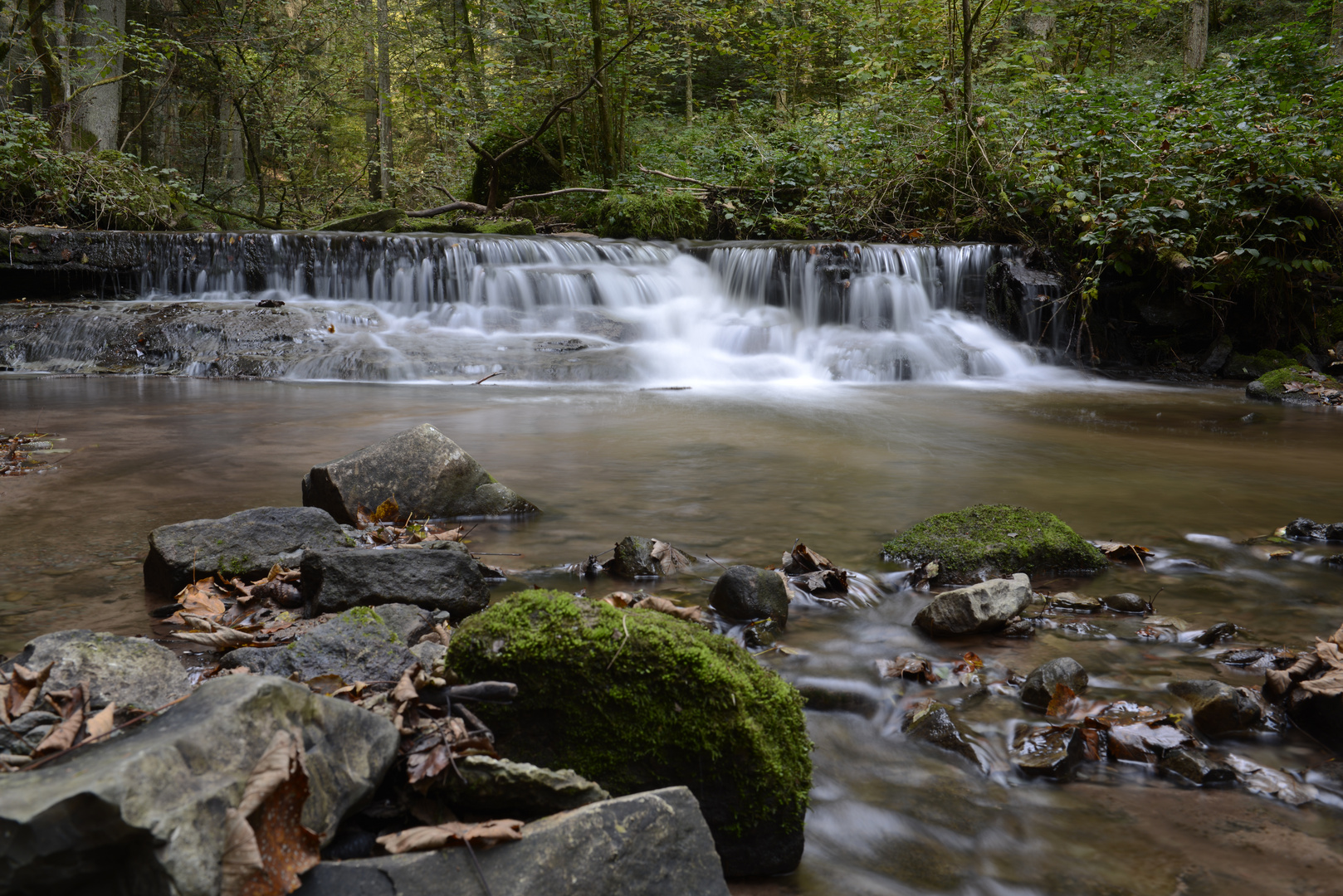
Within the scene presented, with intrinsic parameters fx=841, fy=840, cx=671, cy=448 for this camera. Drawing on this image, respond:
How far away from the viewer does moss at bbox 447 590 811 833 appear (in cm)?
182

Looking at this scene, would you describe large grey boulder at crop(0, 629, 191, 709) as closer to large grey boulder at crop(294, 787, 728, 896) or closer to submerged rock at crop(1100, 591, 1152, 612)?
large grey boulder at crop(294, 787, 728, 896)

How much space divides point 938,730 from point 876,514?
7.52 ft

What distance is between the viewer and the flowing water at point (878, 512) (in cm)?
192

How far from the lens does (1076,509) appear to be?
15.3ft

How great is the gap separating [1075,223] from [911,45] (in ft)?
20.4

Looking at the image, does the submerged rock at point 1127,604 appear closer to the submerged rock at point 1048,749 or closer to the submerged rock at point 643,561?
the submerged rock at point 1048,749

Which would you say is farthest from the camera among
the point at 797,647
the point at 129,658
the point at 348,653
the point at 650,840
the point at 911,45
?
the point at 911,45

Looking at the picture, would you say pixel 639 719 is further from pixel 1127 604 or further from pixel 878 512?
pixel 878 512

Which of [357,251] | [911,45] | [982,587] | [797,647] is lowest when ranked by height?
[797,647]

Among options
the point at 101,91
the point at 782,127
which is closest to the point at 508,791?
the point at 782,127

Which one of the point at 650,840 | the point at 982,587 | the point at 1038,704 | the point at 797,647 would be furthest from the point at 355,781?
the point at 982,587

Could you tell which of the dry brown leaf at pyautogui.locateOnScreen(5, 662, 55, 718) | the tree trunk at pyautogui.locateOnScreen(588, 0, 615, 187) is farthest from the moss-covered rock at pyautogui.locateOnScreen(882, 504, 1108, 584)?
the tree trunk at pyautogui.locateOnScreen(588, 0, 615, 187)

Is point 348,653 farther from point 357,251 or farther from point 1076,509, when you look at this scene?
point 357,251

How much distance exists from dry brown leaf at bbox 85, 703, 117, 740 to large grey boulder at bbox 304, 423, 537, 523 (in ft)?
7.23
